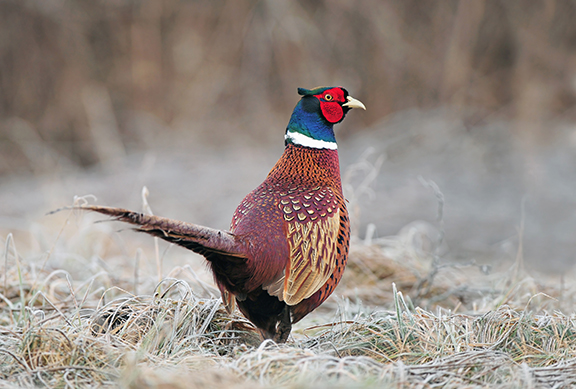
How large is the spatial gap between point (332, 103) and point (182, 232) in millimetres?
1196

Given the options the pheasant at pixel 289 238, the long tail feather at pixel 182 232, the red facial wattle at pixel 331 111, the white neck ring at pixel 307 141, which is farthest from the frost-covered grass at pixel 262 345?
the red facial wattle at pixel 331 111

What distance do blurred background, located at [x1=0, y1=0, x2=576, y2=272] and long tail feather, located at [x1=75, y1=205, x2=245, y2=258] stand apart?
14.4 ft

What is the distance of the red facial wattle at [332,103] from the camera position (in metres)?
2.86

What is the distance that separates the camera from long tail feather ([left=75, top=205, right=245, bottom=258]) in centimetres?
193

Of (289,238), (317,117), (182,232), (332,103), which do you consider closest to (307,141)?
(317,117)

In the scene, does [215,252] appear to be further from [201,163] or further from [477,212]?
[201,163]

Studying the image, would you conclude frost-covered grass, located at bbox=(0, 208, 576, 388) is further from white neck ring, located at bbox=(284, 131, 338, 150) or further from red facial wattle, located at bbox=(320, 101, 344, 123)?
red facial wattle, located at bbox=(320, 101, 344, 123)

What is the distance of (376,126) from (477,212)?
2.96m

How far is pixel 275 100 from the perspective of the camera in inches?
400

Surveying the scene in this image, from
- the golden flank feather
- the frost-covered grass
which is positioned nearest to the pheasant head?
the golden flank feather

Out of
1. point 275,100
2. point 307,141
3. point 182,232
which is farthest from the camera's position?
point 275,100

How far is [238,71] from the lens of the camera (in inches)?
404

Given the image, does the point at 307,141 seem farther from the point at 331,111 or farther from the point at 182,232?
the point at 182,232

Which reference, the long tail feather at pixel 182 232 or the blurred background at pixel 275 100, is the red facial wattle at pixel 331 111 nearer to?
the long tail feather at pixel 182 232
